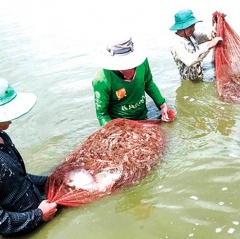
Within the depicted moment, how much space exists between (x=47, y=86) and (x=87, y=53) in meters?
2.25

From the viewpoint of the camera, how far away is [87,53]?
9.78m

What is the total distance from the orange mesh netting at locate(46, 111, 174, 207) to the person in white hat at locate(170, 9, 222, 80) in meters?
1.86

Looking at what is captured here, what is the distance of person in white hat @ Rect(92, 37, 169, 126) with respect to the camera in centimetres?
421

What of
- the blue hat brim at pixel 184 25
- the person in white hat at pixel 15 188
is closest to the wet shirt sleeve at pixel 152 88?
the blue hat brim at pixel 184 25

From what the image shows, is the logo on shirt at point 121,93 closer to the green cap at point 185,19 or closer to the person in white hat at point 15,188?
the person in white hat at point 15,188

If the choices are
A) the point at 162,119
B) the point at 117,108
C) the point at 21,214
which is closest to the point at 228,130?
the point at 162,119

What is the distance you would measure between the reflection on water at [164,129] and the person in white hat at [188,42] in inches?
19.2

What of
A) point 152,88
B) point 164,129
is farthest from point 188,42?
point 164,129

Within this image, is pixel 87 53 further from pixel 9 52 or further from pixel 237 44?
pixel 237 44

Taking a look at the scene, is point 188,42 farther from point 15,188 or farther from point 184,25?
point 15,188

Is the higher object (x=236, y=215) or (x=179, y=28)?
(x=179, y=28)

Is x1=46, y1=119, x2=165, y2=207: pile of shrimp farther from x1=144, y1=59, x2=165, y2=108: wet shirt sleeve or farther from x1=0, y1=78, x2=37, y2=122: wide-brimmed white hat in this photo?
x1=0, y1=78, x2=37, y2=122: wide-brimmed white hat

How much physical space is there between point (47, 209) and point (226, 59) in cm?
375

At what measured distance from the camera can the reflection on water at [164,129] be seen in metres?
3.49
